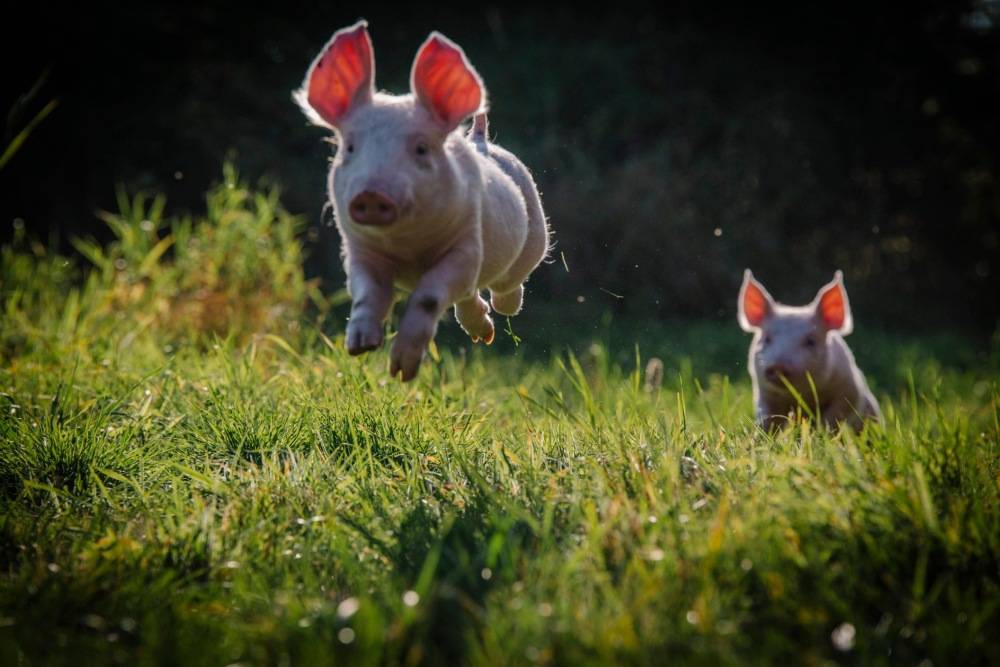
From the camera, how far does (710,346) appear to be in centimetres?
1007

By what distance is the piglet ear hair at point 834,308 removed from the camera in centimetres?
602

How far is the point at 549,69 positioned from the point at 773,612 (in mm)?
11750

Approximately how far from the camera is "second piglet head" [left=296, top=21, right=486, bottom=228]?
3.33 meters

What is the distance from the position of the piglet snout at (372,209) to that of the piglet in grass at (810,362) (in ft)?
10.5

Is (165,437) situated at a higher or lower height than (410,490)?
lower

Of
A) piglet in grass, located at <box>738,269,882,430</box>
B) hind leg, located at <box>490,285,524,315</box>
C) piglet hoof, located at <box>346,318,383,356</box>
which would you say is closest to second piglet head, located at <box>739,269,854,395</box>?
piglet in grass, located at <box>738,269,882,430</box>

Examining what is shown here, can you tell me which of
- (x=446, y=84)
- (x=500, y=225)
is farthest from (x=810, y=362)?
(x=446, y=84)

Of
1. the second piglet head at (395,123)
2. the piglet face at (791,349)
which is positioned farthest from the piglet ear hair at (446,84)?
the piglet face at (791,349)

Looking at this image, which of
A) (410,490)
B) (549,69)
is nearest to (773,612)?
(410,490)

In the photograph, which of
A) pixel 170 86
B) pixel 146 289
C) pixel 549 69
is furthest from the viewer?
pixel 549 69

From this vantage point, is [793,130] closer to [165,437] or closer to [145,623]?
[165,437]

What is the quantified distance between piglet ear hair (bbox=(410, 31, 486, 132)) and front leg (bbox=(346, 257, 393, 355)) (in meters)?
0.57

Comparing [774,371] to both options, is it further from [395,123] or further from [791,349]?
[395,123]

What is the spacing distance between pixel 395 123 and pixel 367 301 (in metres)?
0.62
